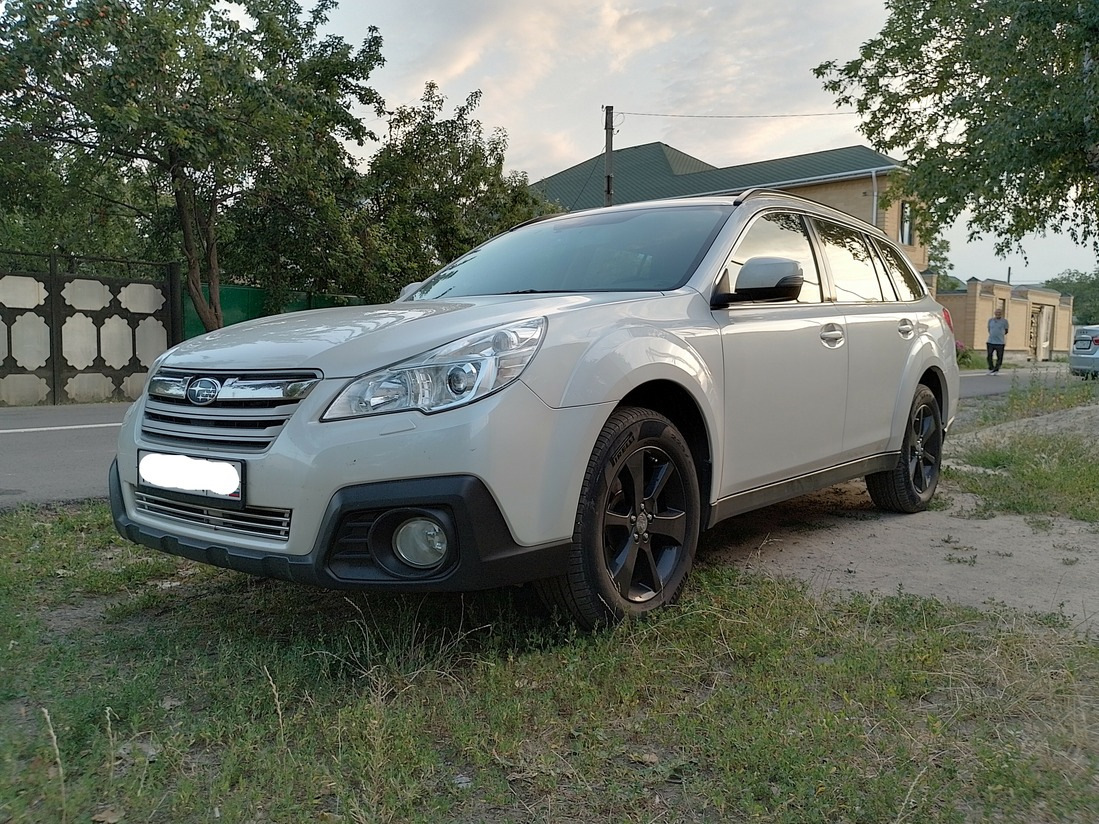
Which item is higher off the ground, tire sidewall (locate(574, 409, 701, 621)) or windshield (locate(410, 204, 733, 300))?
windshield (locate(410, 204, 733, 300))

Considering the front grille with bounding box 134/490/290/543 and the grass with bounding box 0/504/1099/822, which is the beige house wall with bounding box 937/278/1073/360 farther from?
the front grille with bounding box 134/490/290/543

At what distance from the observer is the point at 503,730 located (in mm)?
2348

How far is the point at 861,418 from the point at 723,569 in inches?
49.0

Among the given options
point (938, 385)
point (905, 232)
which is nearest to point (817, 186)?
point (905, 232)

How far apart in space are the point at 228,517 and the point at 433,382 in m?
0.77

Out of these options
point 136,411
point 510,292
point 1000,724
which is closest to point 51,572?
point 136,411

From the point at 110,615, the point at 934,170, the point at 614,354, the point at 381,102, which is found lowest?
the point at 110,615

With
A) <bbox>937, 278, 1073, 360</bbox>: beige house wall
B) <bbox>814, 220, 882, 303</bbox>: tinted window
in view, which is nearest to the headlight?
<bbox>814, 220, 882, 303</bbox>: tinted window

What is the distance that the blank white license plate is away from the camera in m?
2.70

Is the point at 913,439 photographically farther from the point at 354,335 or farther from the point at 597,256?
the point at 354,335

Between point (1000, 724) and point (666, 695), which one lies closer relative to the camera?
point (1000, 724)

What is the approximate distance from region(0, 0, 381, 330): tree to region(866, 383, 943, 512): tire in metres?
11.0

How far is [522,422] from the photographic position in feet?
8.61

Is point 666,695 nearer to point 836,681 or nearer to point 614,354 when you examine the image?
point 836,681
